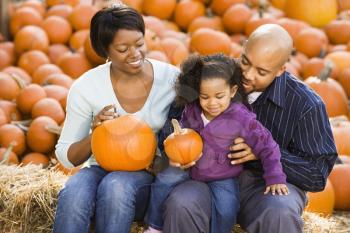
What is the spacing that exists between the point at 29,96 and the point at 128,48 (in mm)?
1863

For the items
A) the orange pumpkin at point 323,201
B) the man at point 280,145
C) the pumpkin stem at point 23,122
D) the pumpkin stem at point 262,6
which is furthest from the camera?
the pumpkin stem at point 262,6

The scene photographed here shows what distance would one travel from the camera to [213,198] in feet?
10.1

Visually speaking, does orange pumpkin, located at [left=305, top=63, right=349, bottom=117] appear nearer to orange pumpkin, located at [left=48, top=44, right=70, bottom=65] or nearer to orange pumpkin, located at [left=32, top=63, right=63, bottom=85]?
orange pumpkin, located at [left=32, top=63, right=63, bottom=85]

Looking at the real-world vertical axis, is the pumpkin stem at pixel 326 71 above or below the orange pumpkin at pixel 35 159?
above

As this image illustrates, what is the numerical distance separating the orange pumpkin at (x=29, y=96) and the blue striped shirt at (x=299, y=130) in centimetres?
225

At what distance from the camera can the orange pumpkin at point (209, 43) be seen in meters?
5.71

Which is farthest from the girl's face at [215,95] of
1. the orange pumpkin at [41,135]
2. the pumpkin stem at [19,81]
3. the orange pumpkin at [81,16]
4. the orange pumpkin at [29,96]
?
the orange pumpkin at [81,16]

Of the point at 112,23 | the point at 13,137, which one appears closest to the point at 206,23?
Result: the point at 13,137

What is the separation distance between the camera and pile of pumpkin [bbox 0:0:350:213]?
4.83 meters

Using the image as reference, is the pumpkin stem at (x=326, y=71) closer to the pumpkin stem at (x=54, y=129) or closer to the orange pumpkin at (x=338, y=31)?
the orange pumpkin at (x=338, y=31)

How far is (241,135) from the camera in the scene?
122 inches

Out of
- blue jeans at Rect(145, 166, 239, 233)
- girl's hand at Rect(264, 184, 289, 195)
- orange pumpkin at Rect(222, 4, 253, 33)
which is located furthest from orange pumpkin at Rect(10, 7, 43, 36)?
girl's hand at Rect(264, 184, 289, 195)

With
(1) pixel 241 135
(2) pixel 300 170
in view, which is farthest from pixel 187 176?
(2) pixel 300 170

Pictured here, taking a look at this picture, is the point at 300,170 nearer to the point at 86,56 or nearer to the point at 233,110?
the point at 233,110
